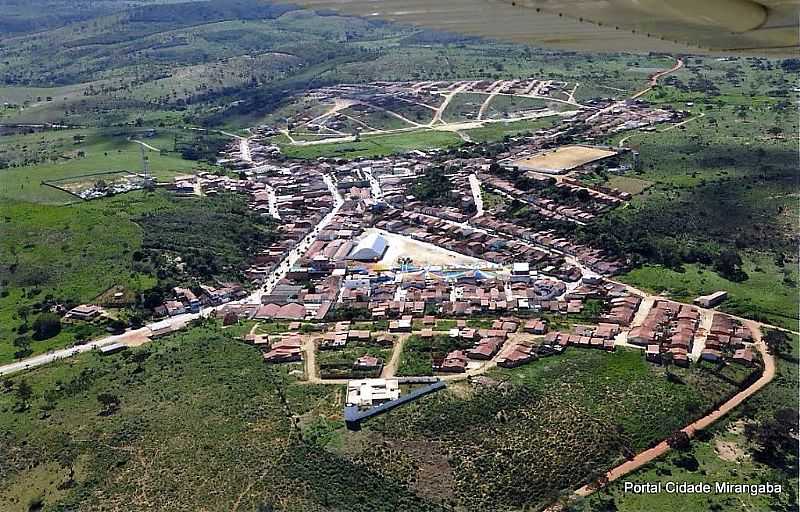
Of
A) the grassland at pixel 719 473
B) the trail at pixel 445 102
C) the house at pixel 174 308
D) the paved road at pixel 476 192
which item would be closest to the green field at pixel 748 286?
the grassland at pixel 719 473

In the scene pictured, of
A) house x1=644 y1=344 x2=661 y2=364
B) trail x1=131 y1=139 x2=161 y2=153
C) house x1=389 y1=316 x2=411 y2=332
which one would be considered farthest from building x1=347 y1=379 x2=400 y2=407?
trail x1=131 y1=139 x2=161 y2=153

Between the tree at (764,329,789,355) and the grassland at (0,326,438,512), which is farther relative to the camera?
the tree at (764,329,789,355)

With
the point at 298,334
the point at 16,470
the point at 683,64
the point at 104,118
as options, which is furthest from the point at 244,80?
the point at 16,470

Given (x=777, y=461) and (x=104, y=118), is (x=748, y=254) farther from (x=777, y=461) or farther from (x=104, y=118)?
(x=104, y=118)

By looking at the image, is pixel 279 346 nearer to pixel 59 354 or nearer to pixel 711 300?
pixel 59 354

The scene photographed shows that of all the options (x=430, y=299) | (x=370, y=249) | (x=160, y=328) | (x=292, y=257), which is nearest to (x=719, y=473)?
(x=430, y=299)

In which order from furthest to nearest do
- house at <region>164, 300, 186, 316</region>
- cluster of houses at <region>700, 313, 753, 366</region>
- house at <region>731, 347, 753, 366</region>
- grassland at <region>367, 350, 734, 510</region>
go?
1. house at <region>164, 300, 186, 316</region>
2. cluster of houses at <region>700, 313, 753, 366</region>
3. house at <region>731, 347, 753, 366</region>
4. grassland at <region>367, 350, 734, 510</region>

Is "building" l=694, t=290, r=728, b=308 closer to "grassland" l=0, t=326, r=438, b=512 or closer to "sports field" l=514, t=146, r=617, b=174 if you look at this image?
"grassland" l=0, t=326, r=438, b=512
